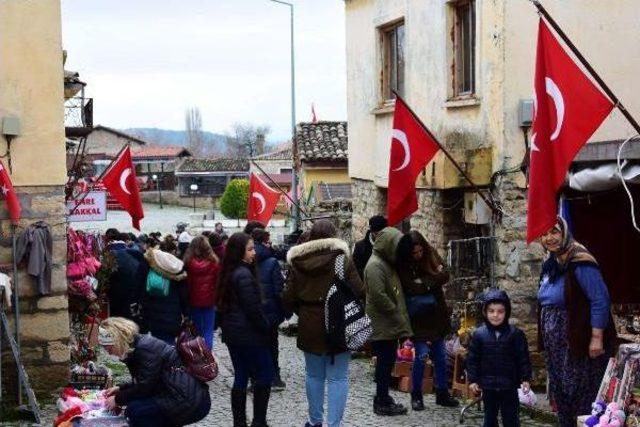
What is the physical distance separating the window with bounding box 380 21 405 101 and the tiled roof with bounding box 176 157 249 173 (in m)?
57.3

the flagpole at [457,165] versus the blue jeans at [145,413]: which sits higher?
the flagpole at [457,165]

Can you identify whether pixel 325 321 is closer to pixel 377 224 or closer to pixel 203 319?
pixel 377 224

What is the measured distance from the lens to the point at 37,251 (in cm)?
1026

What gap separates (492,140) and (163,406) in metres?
5.95

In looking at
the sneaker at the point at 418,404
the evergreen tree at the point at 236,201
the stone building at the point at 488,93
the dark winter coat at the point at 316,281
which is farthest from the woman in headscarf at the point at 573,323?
the evergreen tree at the point at 236,201

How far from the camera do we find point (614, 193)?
9500mm

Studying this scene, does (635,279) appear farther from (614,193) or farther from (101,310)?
(101,310)

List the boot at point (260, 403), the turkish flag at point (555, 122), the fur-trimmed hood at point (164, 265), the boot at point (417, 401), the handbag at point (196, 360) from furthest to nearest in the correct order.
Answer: the fur-trimmed hood at point (164, 265), the boot at point (417, 401), the boot at point (260, 403), the handbag at point (196, 360), the turkish flag at point (555, 122)

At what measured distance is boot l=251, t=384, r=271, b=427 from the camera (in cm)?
841

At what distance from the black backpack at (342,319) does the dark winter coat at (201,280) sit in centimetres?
317

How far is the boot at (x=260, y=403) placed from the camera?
8406 millimetres

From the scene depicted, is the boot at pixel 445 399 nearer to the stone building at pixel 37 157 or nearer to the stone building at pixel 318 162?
the stone building at pixel 37 157

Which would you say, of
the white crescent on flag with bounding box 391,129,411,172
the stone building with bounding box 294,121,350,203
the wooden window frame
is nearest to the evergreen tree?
the stone building with bounding box 294,121,350,203

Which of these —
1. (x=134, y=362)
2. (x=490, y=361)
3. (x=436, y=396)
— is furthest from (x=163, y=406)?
(x=436, y=396)
